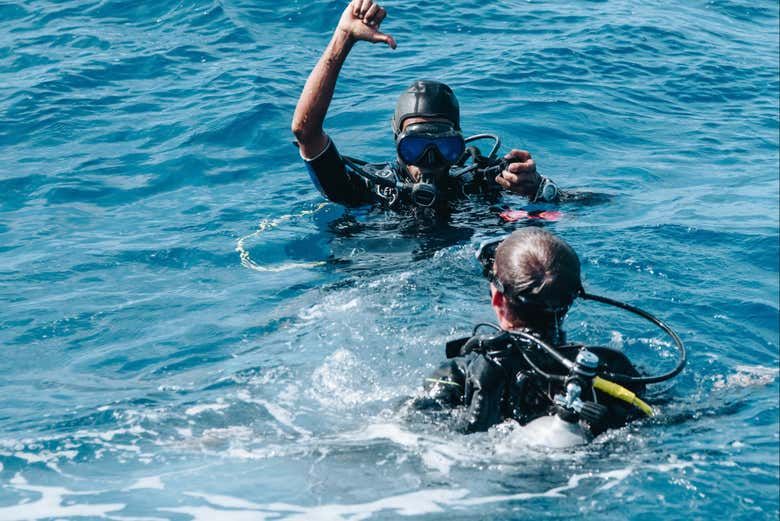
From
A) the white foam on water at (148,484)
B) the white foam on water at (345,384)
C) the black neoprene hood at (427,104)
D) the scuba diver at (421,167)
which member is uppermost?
the black neoprene hood at (427,104)

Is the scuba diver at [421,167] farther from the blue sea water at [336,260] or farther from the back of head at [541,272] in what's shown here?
the back of head at [541,272]

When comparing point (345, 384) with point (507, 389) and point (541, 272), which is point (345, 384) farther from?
point (541, 272)

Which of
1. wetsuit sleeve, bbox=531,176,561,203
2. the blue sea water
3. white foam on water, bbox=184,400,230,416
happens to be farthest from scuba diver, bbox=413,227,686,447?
wetsuit sleeve, bbox=531,176,561,203

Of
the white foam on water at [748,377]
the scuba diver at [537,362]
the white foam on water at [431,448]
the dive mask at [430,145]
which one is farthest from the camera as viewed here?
the dive mask at [430,145]

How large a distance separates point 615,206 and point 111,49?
23.4ft

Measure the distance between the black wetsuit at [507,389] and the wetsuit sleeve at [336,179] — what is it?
2.71 metres

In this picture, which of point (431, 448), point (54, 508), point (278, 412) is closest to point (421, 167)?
point (278, 412)

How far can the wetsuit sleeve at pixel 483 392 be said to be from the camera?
3.71 m

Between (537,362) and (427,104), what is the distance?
3.43 m

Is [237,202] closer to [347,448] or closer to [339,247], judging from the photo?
[339,247]

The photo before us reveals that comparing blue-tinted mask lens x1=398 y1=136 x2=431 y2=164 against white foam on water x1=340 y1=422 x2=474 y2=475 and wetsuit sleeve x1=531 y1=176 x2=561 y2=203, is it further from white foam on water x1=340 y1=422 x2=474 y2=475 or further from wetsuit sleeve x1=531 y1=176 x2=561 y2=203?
white foam on water x1=340 y1=422 x2=474 y2=475

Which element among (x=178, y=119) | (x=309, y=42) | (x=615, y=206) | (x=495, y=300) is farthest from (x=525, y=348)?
(x=309, y=42)

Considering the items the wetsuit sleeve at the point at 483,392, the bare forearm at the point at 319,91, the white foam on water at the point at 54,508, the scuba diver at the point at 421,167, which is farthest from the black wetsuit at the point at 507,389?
the scuba diver at the point at 421,167

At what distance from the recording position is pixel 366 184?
271 inches
